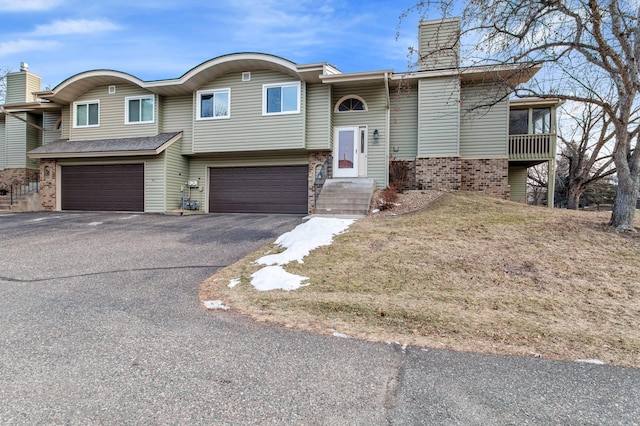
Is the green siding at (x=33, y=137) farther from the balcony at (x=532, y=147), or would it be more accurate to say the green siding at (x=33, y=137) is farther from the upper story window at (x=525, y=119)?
the upper story window at (x=525, y=119)

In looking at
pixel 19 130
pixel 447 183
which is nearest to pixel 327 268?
pixel 447 183

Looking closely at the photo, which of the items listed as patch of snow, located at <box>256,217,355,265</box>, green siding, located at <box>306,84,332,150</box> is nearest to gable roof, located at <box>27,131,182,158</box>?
green siding, located at <box>306,84,332,150</box>

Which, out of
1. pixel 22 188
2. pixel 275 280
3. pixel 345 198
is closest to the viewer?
pixel 275 280

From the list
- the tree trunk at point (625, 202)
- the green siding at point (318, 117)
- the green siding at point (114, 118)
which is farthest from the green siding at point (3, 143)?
the tree trunk at point (625, 202)

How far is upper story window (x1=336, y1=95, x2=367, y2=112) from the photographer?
1422cm

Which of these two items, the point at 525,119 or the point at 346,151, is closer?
the point at 346,151

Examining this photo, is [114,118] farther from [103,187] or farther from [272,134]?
[272,134]

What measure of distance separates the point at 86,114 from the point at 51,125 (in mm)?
3298

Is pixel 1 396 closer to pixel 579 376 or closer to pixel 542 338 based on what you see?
pixel 579 376

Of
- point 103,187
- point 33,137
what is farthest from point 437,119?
point 33,137

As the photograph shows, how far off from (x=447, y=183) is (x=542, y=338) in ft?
34.7

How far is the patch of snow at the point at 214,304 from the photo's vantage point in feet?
14.2

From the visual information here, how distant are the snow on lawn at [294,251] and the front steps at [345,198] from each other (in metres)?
1.72

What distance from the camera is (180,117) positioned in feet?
50.2
